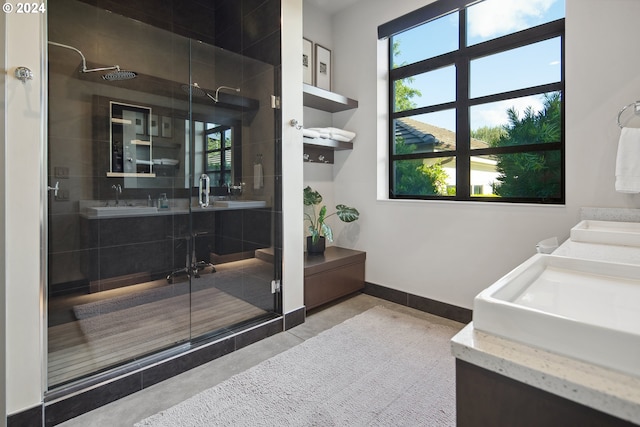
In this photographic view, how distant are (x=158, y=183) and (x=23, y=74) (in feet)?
5.13

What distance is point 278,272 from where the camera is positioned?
262 cm

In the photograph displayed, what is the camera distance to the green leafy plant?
321 centimetres

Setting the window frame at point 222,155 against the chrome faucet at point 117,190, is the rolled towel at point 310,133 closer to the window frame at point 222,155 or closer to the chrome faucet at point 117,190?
the window frame at point 222,155

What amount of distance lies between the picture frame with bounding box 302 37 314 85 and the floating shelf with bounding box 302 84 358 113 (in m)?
0.27

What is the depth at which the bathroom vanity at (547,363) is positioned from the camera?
1.71 feet

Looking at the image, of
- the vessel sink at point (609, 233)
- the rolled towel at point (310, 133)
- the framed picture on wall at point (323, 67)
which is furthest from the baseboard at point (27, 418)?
the framed picture on wall at point (323, 67)

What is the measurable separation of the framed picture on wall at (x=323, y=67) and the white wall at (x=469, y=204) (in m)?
0.09

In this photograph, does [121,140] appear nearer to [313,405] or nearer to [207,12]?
[207,12]

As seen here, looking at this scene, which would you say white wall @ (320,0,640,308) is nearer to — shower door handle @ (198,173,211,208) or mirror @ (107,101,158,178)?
shower door handle @ (198,173,211,208)

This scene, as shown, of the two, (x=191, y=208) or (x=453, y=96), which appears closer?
(x=191, y=208)

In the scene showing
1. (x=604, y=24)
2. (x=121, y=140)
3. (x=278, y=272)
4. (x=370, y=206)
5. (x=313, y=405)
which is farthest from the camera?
(x=370, y=206)

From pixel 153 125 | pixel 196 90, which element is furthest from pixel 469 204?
pixel 153 125

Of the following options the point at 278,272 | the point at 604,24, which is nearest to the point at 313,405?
the point at 278,272

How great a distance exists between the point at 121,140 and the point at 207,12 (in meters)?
1.70
